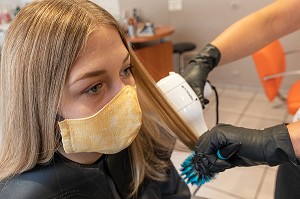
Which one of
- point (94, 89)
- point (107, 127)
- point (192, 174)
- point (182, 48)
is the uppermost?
point (94, 89)

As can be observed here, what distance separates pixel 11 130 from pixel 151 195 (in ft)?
1.70

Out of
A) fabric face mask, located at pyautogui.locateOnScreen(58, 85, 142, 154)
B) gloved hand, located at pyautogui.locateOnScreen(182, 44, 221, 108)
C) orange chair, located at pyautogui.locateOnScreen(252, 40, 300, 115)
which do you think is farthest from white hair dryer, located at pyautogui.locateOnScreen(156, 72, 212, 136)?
orange chair, located at pyautogui.locateOnScreen(252, 40, 300, 115)

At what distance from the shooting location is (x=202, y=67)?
1.17 meters

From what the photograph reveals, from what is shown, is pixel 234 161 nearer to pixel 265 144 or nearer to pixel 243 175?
pixel 265 144

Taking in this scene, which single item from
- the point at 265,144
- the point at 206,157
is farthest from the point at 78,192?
the point at 265,144

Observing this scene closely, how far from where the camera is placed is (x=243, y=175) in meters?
2.07

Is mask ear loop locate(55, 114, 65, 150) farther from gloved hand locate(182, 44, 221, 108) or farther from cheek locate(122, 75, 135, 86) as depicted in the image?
gloved hand locate(182, 44, 221, 108)

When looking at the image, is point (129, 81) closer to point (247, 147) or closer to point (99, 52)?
point (99, 52)

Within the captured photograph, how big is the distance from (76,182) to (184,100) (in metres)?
0.45

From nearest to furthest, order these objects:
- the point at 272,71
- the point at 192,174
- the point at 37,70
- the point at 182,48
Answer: the point at 37,70 → the point at 192,174 → the point at 272,71 → the point at 182,48

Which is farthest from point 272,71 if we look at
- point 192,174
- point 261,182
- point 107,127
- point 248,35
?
point 107,127

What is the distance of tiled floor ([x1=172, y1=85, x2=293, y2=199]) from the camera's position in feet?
6.31

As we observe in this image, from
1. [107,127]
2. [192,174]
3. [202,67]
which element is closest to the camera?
[107,127]

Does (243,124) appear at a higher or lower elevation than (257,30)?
lower
